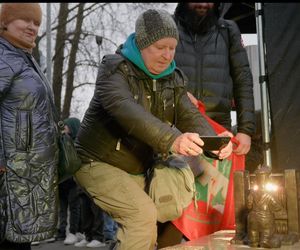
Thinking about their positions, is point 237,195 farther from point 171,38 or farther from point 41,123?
point 41,123

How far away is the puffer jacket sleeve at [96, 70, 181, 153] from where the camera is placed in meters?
2.56

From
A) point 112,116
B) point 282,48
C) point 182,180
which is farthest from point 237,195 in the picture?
point 282,48

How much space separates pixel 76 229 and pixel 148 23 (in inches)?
208

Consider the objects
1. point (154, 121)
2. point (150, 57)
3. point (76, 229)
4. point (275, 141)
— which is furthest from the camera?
point (76, 229)

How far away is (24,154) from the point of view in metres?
2.79

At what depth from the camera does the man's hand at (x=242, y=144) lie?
3.43 metres

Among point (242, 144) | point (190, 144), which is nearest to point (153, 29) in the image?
point (190, 144)

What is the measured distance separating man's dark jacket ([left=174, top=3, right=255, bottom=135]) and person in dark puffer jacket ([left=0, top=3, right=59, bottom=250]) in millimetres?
1159

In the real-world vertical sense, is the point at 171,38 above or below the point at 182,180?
above

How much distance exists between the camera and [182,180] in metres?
2.99

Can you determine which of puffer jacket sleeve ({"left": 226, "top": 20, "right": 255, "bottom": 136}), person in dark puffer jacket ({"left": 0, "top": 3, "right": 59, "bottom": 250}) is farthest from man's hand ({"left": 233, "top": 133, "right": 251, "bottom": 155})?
person in dark puffer jacket ({"left": 0, "top": 3, "right": 59, "bottom": 250})

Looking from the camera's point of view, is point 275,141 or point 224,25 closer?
point 224,25

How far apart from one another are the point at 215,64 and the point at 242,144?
0.62 meters

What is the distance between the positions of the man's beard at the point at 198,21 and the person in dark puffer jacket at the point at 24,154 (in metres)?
1.27
